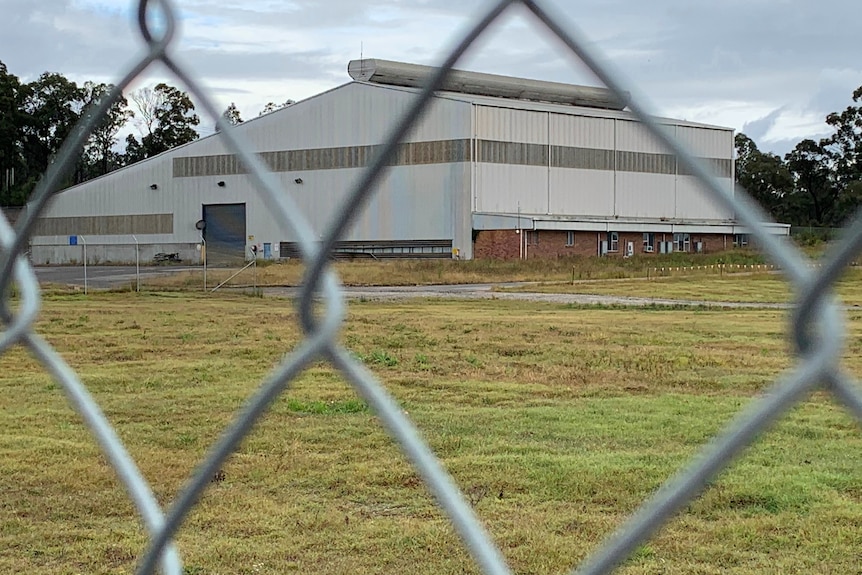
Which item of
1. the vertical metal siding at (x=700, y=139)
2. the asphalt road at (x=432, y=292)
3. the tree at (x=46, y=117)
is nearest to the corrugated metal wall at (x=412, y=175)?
the asphalt road at (x=432, y=292)

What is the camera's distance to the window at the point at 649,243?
93.7 feet

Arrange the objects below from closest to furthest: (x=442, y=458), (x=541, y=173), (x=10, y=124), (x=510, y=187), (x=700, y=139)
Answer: (x=700, y=139), (x=10, y=124), (x=442, y=458), (x=541, y=173), (x=510, y=187)

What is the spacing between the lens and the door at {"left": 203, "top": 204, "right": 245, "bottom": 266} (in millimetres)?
24875

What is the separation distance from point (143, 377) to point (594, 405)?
10.9ft

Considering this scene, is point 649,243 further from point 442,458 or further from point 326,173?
point 442,458

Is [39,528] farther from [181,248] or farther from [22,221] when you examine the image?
[181,248]

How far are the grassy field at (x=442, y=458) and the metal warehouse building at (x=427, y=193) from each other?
14.7 m

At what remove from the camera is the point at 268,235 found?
79.2ft

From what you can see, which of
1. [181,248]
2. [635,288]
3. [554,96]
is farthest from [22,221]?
[181,248]

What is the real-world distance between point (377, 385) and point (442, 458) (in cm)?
427

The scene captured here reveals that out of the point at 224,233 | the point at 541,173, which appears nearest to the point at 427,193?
the point at 541,173

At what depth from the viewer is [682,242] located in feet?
84.9

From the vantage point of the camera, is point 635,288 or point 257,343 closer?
point 257,343

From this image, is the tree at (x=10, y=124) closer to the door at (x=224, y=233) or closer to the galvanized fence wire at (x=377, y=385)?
the galvanized fence wire at (x=377, y=385)
